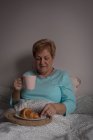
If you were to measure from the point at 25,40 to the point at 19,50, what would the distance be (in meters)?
0.10

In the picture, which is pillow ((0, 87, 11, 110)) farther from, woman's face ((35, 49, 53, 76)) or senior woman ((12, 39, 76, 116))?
woman's face ((35, 49, 53, 76))

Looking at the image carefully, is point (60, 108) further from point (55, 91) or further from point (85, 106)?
point (85, 106)

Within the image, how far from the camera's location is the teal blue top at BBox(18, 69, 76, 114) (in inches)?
80.6

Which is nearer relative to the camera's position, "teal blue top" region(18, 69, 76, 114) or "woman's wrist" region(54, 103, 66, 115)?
"woman's wrist" region(54, 103, 66, 115)

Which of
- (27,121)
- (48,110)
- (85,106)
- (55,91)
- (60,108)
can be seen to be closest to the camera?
(27,121)

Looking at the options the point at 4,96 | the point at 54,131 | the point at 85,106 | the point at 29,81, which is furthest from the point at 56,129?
the point at 4,96

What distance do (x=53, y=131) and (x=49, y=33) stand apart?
1038 millimetres

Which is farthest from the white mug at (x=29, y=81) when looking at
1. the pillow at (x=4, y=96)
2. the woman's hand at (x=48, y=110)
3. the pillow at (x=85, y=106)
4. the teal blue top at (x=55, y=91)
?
the pillow at (x=4, y=96)

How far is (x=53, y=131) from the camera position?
1676 mm

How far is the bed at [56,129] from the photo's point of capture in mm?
1539

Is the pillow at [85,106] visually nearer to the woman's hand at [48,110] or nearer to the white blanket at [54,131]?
the white blanket at [54,131]

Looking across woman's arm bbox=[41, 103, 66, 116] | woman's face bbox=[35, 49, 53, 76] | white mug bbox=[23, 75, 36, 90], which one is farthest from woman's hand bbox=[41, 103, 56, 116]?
woman's face bbox=[35, 49, 53, 76]

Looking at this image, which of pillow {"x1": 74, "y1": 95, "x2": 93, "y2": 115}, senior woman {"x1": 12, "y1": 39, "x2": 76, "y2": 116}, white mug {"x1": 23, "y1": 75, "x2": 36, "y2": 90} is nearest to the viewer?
white mug {"x1": 23, "y1": 75, "x2": 36, "y2": 90}

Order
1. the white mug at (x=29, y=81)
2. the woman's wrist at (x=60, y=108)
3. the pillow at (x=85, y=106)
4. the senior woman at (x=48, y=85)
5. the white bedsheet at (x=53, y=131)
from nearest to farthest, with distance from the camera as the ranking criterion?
the white bedsheet at (x=53, y=131) < the white mug at (x=29, y=81) < the woman's wrist at (x=60, y=108) < the senior woman at (x=48, y=85) < the pillow at (x=85, y=106)
